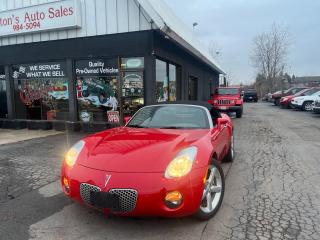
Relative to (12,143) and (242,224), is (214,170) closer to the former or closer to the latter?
(242,224)

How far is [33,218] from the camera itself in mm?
3809

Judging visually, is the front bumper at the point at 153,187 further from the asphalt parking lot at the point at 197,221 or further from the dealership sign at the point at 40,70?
the dealership sign at the point at 40,70

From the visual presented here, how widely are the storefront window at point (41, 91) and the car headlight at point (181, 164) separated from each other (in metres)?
8.99

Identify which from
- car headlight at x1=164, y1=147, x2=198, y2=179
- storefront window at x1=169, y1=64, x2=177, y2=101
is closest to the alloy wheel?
car headlight at x1=164, y1=147, x2=198, y2=179

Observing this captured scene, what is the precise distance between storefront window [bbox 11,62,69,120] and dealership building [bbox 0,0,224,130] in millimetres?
38

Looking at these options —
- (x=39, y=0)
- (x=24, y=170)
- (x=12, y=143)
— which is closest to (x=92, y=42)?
(x=39, y=0)

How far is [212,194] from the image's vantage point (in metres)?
3.96

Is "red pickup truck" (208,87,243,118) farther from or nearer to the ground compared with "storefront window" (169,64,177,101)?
nearer to the ground

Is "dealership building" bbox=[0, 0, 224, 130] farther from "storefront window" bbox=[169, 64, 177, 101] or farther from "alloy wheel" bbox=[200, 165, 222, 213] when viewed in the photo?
"alloy wheel" bbox=[200, 165, 222, 213]

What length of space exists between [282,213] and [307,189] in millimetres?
1149

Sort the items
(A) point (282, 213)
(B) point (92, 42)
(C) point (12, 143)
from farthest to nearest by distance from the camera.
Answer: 1. (B) point (92, 42)
2. (C) point (12, 143)
3. (A) point (282, 213)

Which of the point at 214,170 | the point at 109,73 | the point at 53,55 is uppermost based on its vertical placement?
the point at 53,55

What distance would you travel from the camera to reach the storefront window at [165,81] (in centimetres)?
1133

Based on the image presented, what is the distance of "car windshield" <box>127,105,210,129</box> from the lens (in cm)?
479
